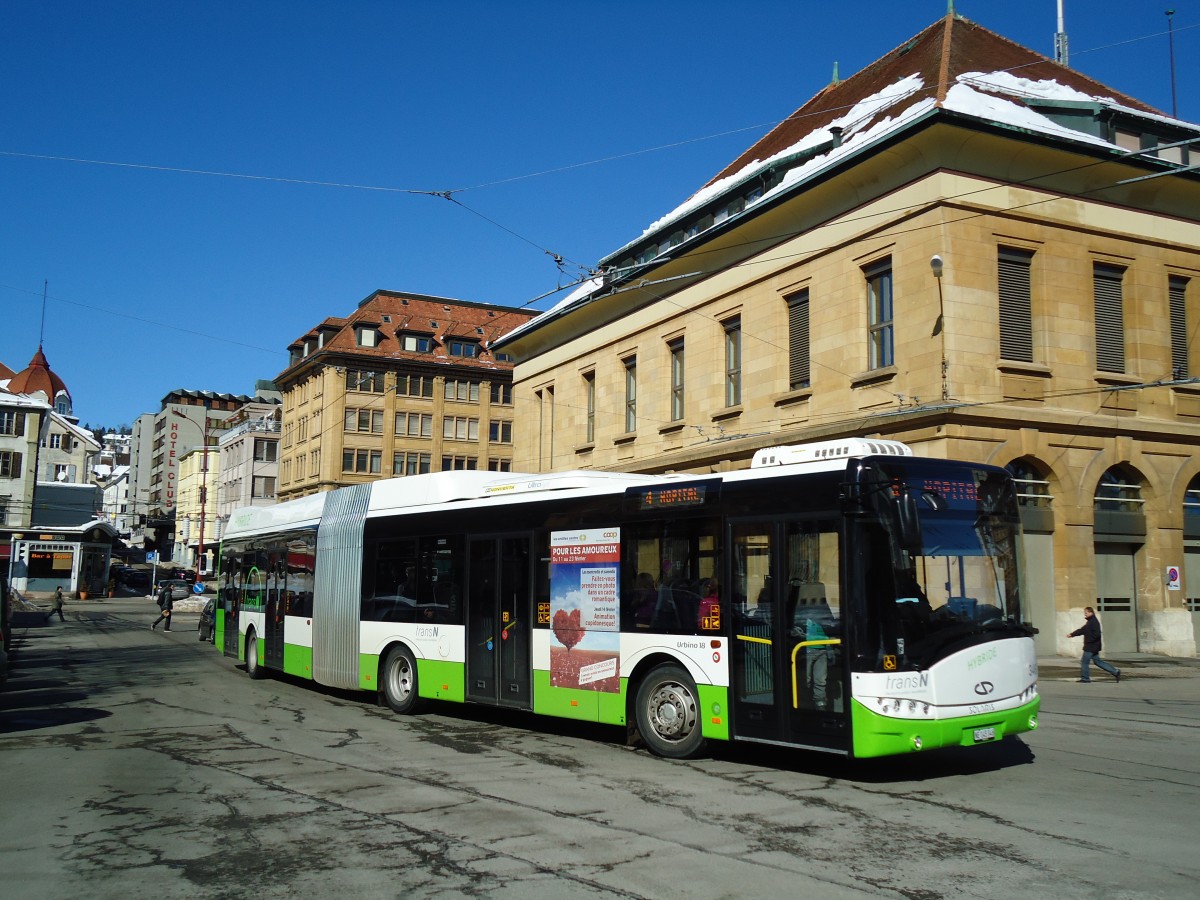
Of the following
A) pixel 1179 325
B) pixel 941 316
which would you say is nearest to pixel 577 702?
pixel 941 316

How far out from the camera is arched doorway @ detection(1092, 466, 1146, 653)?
82.8 ft

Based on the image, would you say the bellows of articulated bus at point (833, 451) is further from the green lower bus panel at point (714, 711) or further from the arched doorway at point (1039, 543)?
the arched doorway at point (1039, 543)

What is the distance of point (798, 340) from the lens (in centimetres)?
2808

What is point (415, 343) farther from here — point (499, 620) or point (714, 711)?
point (714, 711)

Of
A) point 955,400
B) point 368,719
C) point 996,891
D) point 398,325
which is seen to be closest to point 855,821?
point 996,891

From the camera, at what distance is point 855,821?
794 centimetres

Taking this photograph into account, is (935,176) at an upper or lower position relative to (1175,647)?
upper

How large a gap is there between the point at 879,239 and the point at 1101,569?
374 inches

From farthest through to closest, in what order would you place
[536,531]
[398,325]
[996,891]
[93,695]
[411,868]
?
[398,325]
[93,695]
[536,531]
[411,868]
[996,891]

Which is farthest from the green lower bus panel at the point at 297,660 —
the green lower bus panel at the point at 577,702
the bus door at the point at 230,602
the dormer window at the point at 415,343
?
the dormer window at the point at 415,343

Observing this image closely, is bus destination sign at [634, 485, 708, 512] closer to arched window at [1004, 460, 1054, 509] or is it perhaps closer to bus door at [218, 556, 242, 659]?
bus door at [218, 556, 242, 659]

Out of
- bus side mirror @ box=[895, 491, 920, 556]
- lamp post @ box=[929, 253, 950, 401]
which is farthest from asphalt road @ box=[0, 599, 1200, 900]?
lamp post @ box=[929, 253, 950, 401]

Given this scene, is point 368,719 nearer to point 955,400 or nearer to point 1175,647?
point 955,400

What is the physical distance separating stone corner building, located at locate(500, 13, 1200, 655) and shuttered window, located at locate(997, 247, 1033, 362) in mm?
52
